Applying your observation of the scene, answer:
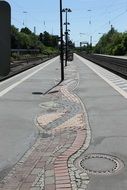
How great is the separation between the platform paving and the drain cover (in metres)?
0.19

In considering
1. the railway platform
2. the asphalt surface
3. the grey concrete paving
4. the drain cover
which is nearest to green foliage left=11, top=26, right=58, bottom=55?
the grey concrete paving

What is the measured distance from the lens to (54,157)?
693cm

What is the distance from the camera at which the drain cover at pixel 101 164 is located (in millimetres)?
6045

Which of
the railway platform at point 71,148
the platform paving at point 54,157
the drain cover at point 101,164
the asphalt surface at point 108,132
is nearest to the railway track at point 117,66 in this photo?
the asphalt surface at point 108,132

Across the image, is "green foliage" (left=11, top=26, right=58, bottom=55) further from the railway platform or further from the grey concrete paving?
the railway platform

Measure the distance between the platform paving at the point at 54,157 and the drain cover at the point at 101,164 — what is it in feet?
0.62

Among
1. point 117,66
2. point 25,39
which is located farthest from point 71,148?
point 25,39

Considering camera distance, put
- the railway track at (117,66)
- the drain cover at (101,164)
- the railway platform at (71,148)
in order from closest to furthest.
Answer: the railway platform at (71,148) < the drain cover at (101,164) < the railway track at (117,66)

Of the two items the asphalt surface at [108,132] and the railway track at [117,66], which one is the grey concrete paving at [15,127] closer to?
the asphalt surface at [108,132]

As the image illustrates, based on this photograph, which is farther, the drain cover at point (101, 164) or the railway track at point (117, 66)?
the railway track at point (117, 66)

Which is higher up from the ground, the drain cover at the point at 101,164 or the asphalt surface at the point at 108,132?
the drain cover at the point at 101,164

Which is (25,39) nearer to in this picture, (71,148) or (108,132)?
(108,132)

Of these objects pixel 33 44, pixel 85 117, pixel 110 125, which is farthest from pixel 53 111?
pixel 33 44

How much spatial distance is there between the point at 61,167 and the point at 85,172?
1.56 ft
